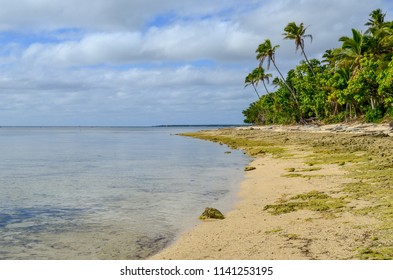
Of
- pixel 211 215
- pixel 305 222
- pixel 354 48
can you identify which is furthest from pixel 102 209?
pixel 354 48

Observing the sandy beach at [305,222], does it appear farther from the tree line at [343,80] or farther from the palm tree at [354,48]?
the palm tree at [354,48]

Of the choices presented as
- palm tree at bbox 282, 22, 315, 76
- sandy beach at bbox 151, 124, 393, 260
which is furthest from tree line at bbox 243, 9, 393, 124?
sandy beach at bbox 151, 124, 393, 260

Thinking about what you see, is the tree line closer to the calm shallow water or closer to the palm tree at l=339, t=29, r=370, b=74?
the palm tree at l=339, t=29, r=370, b=74

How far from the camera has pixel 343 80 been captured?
50.4 meters

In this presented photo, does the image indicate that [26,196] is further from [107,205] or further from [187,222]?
[187,222]

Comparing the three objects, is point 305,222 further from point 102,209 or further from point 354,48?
point 354,48

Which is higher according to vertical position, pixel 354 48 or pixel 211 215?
pixel 354 48

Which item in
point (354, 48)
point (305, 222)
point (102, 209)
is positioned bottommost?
point (102, 209)

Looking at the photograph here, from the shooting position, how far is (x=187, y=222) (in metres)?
11.4

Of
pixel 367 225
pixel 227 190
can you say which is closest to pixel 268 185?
pixel 227 190

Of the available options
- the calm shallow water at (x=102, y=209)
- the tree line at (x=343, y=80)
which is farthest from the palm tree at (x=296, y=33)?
the calm shallow water at (x=102, y=209)

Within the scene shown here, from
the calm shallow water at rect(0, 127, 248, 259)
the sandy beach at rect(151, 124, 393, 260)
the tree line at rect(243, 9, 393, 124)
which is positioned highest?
the tree line at rect(243, 9, 393, 124)

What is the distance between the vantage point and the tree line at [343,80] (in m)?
43.9

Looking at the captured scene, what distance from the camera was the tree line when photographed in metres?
43.9
